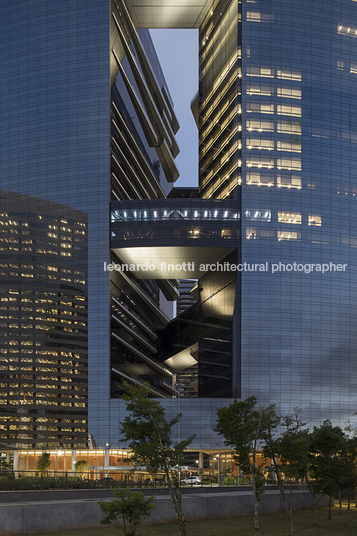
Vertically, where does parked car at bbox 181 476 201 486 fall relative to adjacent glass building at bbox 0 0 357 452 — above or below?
below

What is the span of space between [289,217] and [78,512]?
73602mm

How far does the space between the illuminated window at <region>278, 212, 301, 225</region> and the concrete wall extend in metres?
61.2

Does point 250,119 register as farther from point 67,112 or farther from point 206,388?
point 206,388

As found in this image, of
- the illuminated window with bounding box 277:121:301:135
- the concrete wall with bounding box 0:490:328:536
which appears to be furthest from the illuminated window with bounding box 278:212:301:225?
the concrete wall with bounding box 0:490:328:536

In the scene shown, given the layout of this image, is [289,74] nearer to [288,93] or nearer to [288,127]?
[288,93]

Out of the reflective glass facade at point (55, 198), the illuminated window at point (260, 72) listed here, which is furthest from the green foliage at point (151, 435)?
the illuminated window at point (260, 72)

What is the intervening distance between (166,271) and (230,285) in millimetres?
14387

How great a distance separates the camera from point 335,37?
4011 inches

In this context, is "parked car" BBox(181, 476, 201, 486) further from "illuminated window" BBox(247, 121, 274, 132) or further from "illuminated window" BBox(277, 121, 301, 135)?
"illuminated window" BBox(277, 121, 301, 135)

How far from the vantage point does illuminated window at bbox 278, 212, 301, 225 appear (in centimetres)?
9600

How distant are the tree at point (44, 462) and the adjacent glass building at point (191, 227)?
3.15 m

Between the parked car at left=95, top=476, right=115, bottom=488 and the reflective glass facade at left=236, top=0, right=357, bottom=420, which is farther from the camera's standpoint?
the reflective glass facade at left=236, top=0, right=357, bottom=420

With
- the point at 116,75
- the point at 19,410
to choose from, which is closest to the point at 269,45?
the point at 116,75

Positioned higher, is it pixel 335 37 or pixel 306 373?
pixel 335 37
